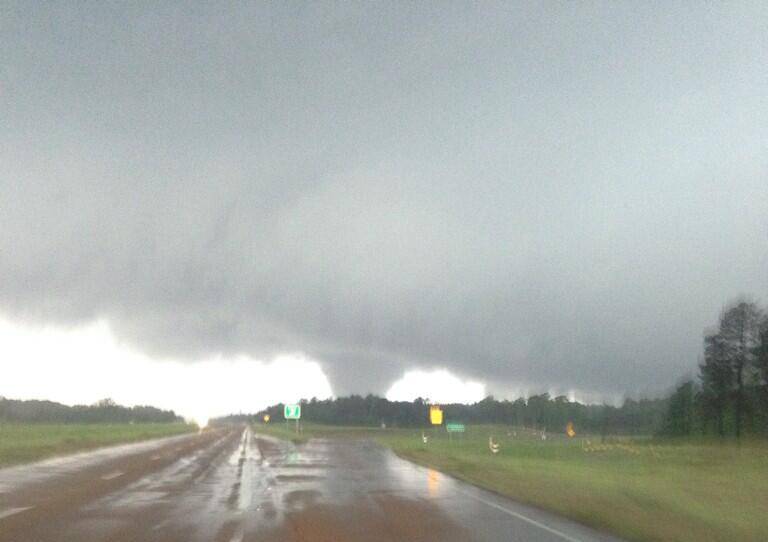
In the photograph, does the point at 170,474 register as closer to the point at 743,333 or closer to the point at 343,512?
the point at 343,512

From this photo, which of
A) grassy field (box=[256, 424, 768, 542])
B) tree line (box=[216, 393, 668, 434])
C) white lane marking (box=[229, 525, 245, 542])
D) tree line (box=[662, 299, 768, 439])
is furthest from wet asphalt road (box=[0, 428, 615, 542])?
tree line (box=[216, 393, 668, 434])

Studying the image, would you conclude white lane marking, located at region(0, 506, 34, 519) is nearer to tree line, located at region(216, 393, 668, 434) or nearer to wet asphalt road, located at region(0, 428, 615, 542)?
wet asphalt road, located at region(0, 428, 615, 542)

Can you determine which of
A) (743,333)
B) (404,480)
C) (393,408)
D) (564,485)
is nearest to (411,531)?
(564,485)

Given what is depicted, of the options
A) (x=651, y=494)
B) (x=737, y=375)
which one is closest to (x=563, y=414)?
(x=737, y=375)

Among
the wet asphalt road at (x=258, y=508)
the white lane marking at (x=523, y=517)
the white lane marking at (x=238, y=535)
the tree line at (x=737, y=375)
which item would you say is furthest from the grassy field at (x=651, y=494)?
the tree line at (x=737, y=375)

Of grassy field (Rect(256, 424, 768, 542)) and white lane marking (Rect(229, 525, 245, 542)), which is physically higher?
grassy field (Rect(256, 424, 768, 542))

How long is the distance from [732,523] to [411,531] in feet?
19.8

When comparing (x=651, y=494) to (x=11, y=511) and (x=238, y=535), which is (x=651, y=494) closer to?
(x=238, y=535)

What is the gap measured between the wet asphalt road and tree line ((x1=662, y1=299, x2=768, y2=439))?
43.6m

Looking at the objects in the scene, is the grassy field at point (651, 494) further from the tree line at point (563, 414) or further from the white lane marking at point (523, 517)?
the tree line at point (563, 414)

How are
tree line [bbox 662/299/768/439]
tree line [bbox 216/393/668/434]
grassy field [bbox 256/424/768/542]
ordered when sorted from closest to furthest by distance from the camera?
1. grassy field [bbox 256/424/768/542]
2. tree line [bbox 662/299/768/439]
3. tree line [bbox 216/393/668/434]

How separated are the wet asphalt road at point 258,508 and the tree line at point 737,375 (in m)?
43.6

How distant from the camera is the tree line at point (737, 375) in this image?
227 ft

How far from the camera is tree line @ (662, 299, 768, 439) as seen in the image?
6912cm
